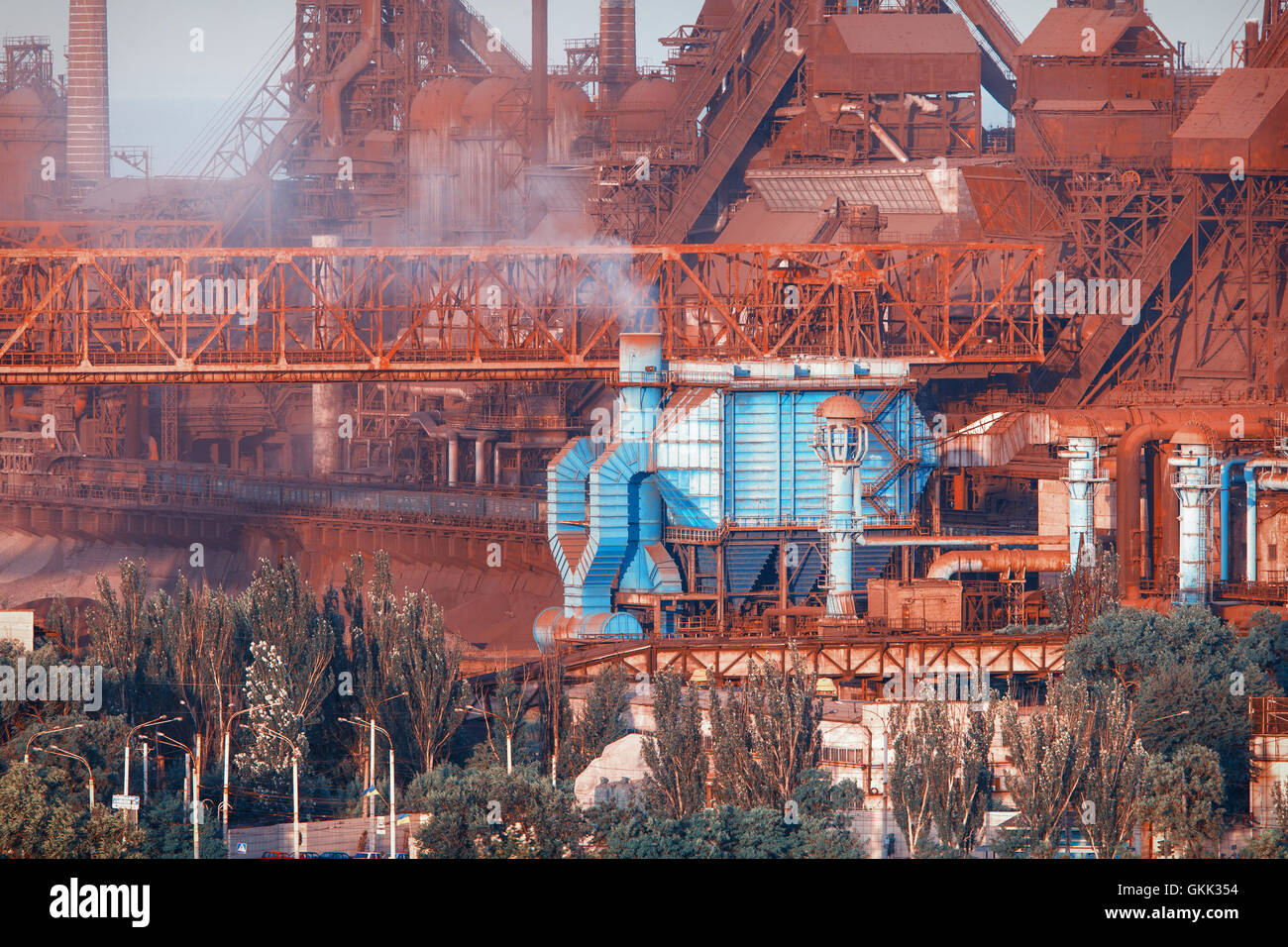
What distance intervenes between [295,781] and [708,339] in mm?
31963

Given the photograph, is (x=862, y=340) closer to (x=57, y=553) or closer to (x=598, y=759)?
(x=598, y=759)

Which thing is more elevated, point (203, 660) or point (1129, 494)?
point (1129, 494)

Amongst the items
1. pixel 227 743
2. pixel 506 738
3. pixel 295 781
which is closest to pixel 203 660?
pixel 227 743

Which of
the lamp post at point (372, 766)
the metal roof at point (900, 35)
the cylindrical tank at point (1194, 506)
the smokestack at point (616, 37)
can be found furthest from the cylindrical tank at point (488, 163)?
the lamp post at point (372, 766)

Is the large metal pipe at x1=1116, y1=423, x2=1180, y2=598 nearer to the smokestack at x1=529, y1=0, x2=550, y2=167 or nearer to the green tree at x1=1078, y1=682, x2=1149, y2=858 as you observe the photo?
the green tree at x1=1078, y1=682, x2=1149, y2=858

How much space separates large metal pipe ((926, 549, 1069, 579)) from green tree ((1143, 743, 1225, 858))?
45.1ft

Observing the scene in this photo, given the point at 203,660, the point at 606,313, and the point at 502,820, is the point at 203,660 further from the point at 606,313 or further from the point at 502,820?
the point at 606,313

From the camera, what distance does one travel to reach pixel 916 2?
77938mm

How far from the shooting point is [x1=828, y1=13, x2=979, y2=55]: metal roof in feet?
247

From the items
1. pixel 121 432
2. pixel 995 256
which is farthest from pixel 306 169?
pixel 995 256

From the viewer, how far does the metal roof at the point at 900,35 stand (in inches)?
2960

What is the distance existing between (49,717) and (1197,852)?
62.2 ft

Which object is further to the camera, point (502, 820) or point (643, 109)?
point (643, 109)

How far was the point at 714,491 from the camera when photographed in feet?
173
